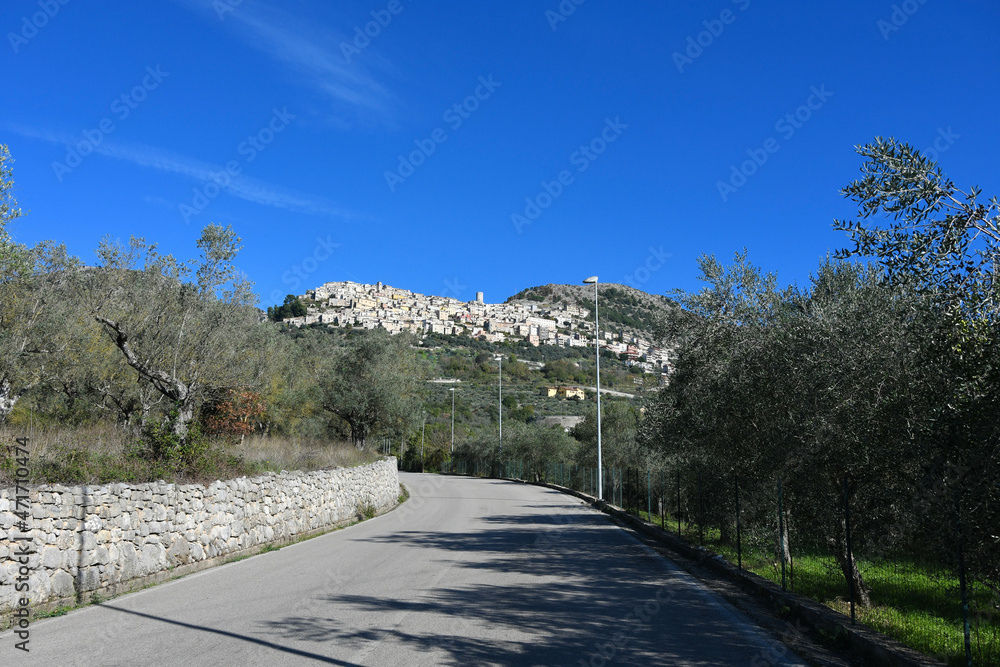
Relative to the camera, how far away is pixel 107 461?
35.3 feet

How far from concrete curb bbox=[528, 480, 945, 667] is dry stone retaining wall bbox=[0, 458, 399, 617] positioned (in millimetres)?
9630

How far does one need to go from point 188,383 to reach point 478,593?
562 inches

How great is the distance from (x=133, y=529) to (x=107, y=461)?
1.28m

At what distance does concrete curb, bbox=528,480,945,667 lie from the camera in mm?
6238

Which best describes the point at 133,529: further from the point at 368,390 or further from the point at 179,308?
the point at 368,390

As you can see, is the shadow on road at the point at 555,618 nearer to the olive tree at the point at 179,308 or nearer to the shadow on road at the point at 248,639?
the shadow on road at the point at 248,639

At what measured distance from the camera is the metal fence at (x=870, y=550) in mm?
6207

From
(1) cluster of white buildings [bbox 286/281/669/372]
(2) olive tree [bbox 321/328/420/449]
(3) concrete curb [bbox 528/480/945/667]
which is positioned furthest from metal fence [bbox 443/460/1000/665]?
(1) cluster of white buildings [bbox 286/281/669/372]

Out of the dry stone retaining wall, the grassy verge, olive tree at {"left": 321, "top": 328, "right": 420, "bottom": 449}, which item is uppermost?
olive tree at {"left": 321, "top": 328, "right": 420, "bottom": 449}

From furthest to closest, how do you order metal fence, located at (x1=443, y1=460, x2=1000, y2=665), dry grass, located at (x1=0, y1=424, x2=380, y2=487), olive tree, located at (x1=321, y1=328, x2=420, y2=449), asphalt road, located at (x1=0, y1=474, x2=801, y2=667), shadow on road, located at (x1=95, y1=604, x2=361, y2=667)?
olive tree, located at (x1=321, y1=328, x2=420, y2=449) < dry grass, located at (x1=0, y1=424, x2=380, y2=487) < asphalt road, located at (x1=0, y1=474, x2=801, y2=667) < shadow on road, located at (x1=95, y1=604, x2=361, y2=667) < metal fence, located at (x1=443, y1=460, x2=1000, y2=665)

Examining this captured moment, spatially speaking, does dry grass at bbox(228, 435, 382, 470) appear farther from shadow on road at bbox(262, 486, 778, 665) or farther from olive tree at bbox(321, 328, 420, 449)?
olive tree at bbox(321, 328, 420, 449)

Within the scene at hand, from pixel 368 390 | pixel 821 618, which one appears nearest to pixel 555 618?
pixel 821 618

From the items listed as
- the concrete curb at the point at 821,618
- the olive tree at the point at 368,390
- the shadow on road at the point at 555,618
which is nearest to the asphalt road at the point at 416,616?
the shadow on road at the point at 555,618

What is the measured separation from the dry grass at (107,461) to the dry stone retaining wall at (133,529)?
0.35m
